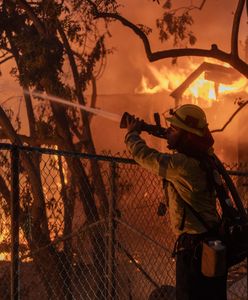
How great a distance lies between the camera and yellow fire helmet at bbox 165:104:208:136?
368cm

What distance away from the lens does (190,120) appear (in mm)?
3689

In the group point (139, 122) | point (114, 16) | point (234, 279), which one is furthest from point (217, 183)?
point (114, 16)

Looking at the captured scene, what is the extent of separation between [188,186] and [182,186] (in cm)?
4

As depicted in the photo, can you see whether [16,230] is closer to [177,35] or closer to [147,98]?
[177,35]

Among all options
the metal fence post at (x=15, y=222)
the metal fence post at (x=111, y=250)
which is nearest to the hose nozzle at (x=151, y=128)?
the metal fence post at (x=15, y=222)

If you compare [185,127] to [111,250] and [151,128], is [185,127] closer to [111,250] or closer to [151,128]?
[151,128]

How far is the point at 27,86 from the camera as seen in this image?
39.3 ft

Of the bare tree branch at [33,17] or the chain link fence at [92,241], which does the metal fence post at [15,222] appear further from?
the bare tree branch at [33,17]

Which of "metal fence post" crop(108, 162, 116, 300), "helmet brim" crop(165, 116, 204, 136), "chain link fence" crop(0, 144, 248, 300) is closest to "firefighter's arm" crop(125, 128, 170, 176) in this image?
"helmet brim" crop(165, 116, 204, 136)

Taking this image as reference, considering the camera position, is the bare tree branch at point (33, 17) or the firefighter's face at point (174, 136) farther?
the bare tree branch at point (33, 17)

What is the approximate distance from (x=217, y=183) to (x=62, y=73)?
8681mm

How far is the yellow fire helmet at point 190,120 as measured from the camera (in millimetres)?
3676

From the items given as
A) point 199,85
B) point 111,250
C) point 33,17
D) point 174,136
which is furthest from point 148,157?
point 199,85

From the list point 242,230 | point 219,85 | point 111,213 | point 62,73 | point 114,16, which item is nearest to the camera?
point 242,230
